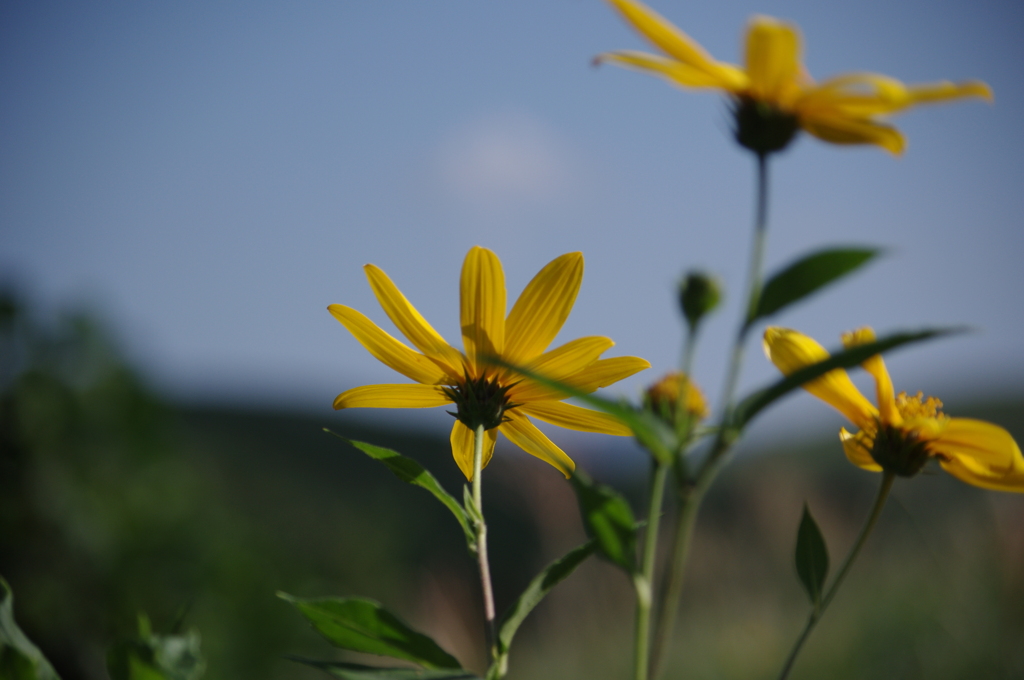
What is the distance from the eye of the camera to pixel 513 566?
27.9 feet

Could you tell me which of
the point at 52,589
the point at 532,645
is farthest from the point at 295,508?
the point at 52,589

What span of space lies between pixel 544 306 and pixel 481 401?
7cm

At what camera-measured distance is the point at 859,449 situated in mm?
375

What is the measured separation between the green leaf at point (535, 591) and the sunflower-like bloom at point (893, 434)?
14 cm

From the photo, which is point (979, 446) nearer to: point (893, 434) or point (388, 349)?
point (893, 434)

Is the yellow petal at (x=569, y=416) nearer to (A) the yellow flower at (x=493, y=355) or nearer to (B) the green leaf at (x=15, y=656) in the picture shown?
(A) the yellow flower at (x=493, y=355)

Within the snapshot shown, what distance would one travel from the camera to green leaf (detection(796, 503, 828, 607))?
0.32m

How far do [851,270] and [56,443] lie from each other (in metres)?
3.14

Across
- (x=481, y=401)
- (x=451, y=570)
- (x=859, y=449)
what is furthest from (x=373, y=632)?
(x=451, y=570)

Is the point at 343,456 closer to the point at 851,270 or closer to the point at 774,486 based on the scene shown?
the point at 774,486

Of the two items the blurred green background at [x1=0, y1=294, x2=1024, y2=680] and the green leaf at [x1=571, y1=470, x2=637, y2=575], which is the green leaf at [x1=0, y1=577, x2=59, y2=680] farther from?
the blurred green background at [x1=0, y1=294, x2=1024, y2=680]

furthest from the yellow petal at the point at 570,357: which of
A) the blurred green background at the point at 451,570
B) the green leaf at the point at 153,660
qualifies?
the blurred green background at the point at 451,570

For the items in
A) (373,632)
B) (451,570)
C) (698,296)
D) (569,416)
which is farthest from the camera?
(451,570)

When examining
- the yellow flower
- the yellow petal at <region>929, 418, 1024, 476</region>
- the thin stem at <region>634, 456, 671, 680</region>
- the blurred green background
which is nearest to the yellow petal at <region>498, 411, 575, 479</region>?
the yellow flower
